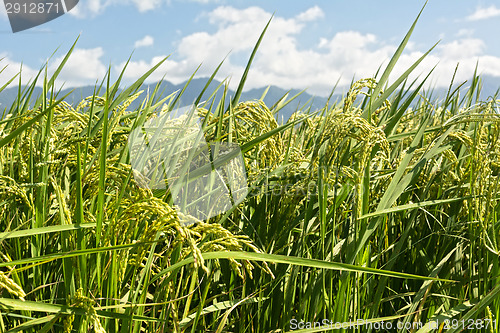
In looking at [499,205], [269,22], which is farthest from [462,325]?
[269,22]

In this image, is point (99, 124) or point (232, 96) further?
point (232, 96)

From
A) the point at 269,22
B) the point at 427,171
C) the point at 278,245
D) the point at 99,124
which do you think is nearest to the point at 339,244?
the point at 278,245

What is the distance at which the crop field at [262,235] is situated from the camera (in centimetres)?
117

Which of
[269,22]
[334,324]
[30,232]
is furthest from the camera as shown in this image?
[269,22]

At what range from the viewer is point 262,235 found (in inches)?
68.6

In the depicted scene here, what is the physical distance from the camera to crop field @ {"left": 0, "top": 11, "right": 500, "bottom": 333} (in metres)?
1.17

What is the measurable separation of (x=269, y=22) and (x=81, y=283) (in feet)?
4.12

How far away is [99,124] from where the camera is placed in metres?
1.80

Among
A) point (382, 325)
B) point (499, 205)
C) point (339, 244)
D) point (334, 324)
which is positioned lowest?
point (382, 325)

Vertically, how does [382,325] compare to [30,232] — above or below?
below

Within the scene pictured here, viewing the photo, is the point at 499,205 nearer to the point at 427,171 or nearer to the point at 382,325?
the point at 427,171

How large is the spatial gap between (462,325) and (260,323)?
2.37 feet

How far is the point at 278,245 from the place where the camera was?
1720mm

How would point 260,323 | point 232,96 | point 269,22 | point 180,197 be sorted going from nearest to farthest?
point 180,197
point 260,323
point 269,22
point 232,96
